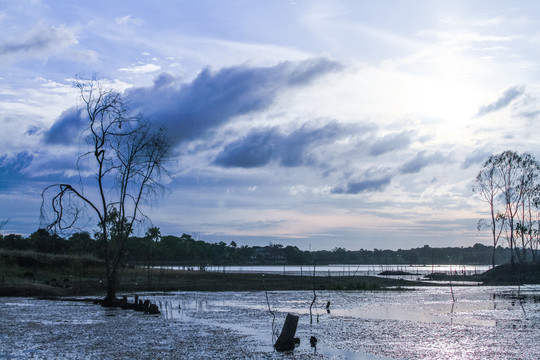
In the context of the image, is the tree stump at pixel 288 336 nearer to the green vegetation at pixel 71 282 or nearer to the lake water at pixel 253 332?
the lake water at pixel 253 332

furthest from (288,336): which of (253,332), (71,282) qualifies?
(71,282)

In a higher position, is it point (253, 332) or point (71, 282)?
point (71, 282)

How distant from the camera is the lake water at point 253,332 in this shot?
14328mm

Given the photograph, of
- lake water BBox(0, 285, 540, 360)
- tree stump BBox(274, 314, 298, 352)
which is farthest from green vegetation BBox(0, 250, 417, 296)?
tree stump BBox(274, 314, 298, 352)

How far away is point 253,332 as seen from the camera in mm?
18438

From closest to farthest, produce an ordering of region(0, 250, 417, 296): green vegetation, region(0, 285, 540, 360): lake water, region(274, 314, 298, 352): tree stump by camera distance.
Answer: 1. region(0, 285, 540, 360): lake water
2. region(274, 314, 298, 352): tree stump
3. region(0, 250, 417, 296): green vegetation

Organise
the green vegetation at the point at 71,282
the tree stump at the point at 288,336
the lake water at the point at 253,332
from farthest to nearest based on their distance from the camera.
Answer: the green vegetation at the point at 71,282 < the tree stump at the point at 288,336 < the lake water at the point at 253,332

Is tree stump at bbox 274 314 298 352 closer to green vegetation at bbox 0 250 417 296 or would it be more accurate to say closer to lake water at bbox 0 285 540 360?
lake water at bbox 0 285 540 360

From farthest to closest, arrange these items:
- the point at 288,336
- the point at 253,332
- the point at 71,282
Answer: the point at 71,282 < the point at 253,332 < the point at 288,336

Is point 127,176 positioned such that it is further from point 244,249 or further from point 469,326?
point 244,249

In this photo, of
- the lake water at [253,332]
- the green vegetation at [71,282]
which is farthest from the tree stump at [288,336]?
the green vegetation at [71,282]

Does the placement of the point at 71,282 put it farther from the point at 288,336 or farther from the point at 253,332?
the point at 288,336

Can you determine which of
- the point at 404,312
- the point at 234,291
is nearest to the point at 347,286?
the point at 234,291

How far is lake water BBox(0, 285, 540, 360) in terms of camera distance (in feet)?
47.0
